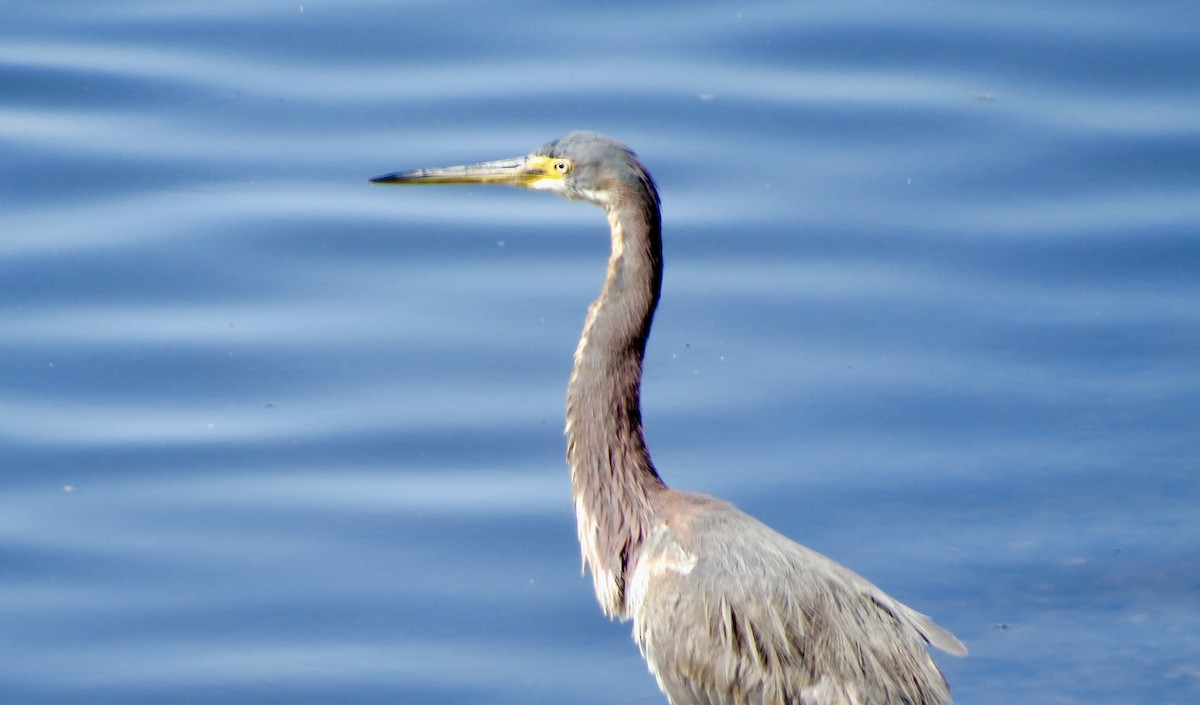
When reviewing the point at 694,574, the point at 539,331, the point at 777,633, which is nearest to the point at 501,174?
the point at 694,574

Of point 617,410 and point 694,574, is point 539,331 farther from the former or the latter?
point 694,574

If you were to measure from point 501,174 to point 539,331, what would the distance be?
1.73 meters

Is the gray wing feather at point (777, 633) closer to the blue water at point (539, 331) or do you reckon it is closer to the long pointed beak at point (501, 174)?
the blue water at point (539, 331)

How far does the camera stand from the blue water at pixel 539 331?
18.9ft

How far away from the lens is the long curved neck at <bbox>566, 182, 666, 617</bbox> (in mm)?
4980

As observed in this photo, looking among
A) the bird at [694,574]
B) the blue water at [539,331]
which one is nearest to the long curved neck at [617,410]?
the bird at [694,574]

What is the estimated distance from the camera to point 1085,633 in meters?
5.77

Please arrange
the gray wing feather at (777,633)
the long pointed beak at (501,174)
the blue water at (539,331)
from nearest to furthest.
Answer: the gray wing feather at (777,633)
the long pointed beak at (501,174)
the blue water at (539,331)

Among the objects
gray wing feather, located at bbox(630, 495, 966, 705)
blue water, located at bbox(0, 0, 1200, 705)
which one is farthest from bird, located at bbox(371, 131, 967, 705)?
blue water, located at bbox(0, 0, 1200, 705)

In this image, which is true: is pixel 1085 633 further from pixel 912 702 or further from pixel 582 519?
pixel 582 519

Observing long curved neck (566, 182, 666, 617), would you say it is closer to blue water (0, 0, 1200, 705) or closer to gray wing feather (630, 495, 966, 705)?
gray wing feather (630, 495, 966, 705)

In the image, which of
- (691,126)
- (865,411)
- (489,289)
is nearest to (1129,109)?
(691,126)

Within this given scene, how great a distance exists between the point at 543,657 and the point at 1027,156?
3516 millimetres

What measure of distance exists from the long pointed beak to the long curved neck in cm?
27
